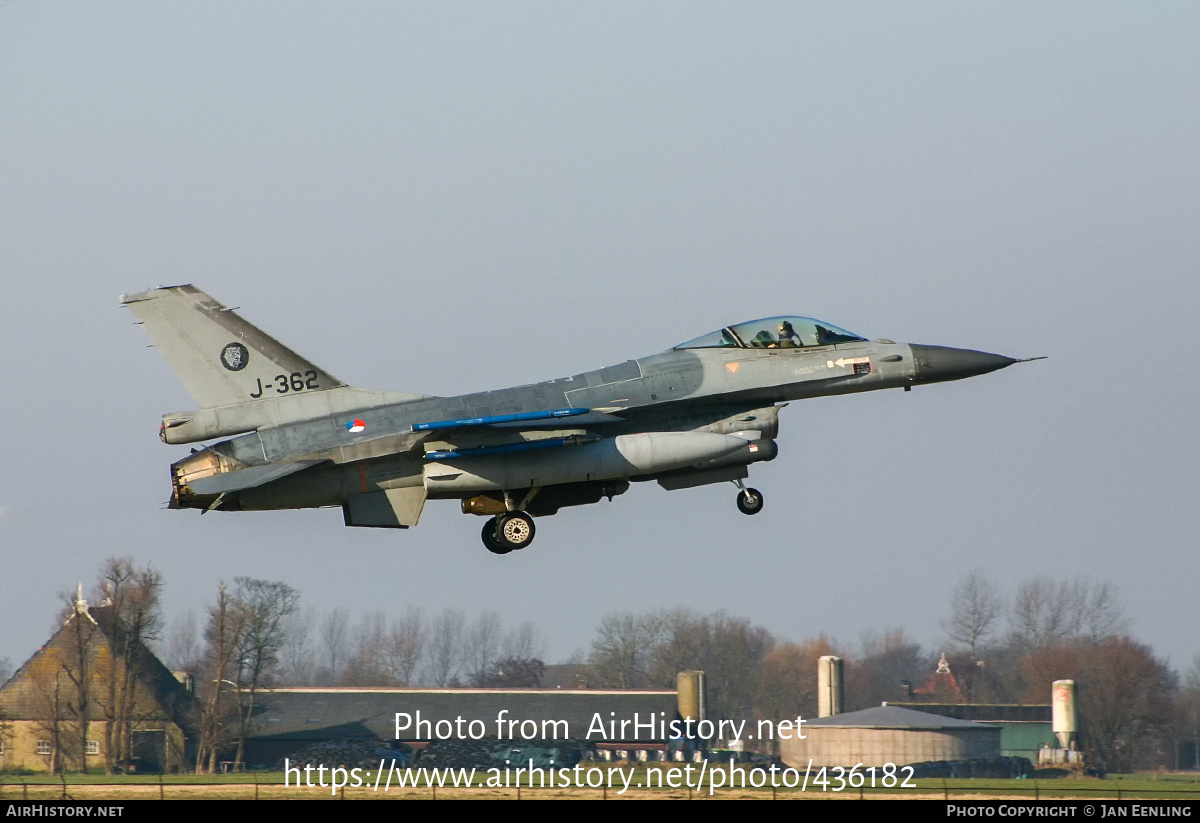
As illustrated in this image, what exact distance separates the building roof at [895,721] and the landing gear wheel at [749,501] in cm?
1731

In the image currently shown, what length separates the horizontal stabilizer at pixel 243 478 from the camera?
22328mm

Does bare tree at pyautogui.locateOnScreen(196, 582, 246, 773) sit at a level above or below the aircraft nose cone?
below

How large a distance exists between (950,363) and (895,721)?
1761 cm

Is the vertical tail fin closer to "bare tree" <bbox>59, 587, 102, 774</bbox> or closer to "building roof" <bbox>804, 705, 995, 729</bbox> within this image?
"bare tree" <bbox>59, 587, 102, 774</bbox>

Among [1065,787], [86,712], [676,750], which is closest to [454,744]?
[676,750]

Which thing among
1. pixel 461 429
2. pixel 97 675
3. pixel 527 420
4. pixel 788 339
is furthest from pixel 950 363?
pixel 97 675

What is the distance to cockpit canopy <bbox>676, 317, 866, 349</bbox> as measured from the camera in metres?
24.3

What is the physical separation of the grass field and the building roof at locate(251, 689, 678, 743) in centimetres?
872

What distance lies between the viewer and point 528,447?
22984 mm

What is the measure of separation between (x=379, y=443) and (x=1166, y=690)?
32384mm

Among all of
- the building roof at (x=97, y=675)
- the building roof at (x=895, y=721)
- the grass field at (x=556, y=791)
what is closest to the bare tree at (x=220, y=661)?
the building roof at (x=97, y=675)

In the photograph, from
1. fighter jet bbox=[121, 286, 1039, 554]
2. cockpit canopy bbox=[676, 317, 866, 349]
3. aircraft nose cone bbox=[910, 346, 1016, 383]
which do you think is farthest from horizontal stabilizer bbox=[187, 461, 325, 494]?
aircraft nose cone bbox=[910, 346, 1016, 383]

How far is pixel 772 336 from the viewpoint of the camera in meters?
24.3

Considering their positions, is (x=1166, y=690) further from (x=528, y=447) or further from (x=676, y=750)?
(x=528, y=447)
